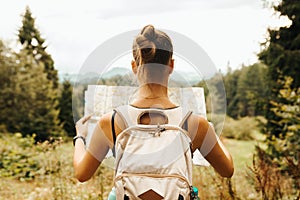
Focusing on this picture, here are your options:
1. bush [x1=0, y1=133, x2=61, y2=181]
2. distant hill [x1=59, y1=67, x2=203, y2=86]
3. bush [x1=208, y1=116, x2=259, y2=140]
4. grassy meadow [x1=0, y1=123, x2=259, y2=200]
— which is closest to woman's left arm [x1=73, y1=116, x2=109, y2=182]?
distant hill [x1=59, y1=67, x2=203, y2=86]

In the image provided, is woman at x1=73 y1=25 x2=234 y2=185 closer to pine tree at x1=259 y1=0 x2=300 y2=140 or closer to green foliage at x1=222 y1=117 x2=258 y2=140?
pine tree at x1=259 y1=0 x2=300 y2=140

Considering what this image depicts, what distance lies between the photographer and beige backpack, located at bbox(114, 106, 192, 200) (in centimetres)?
115

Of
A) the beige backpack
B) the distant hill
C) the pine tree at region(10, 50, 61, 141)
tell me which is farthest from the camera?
the pine tree at region(10, 50, 61, 141)

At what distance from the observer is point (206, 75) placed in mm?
1356

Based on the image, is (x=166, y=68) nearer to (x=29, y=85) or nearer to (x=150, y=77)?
(x=150, y=77)

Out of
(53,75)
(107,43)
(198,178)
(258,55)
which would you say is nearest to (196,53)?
(107,43)

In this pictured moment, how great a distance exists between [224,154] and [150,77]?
349 millimetres

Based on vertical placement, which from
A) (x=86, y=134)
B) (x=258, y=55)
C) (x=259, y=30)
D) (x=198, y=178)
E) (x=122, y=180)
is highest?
(x=259, y=30)

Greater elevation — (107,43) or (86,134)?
(107,43)

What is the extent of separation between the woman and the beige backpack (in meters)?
0.03

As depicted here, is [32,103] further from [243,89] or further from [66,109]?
[243,89]

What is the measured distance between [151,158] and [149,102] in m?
0.16

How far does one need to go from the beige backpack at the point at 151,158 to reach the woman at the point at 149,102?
0.03 meters

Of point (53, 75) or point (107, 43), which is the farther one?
point (53, 75)
